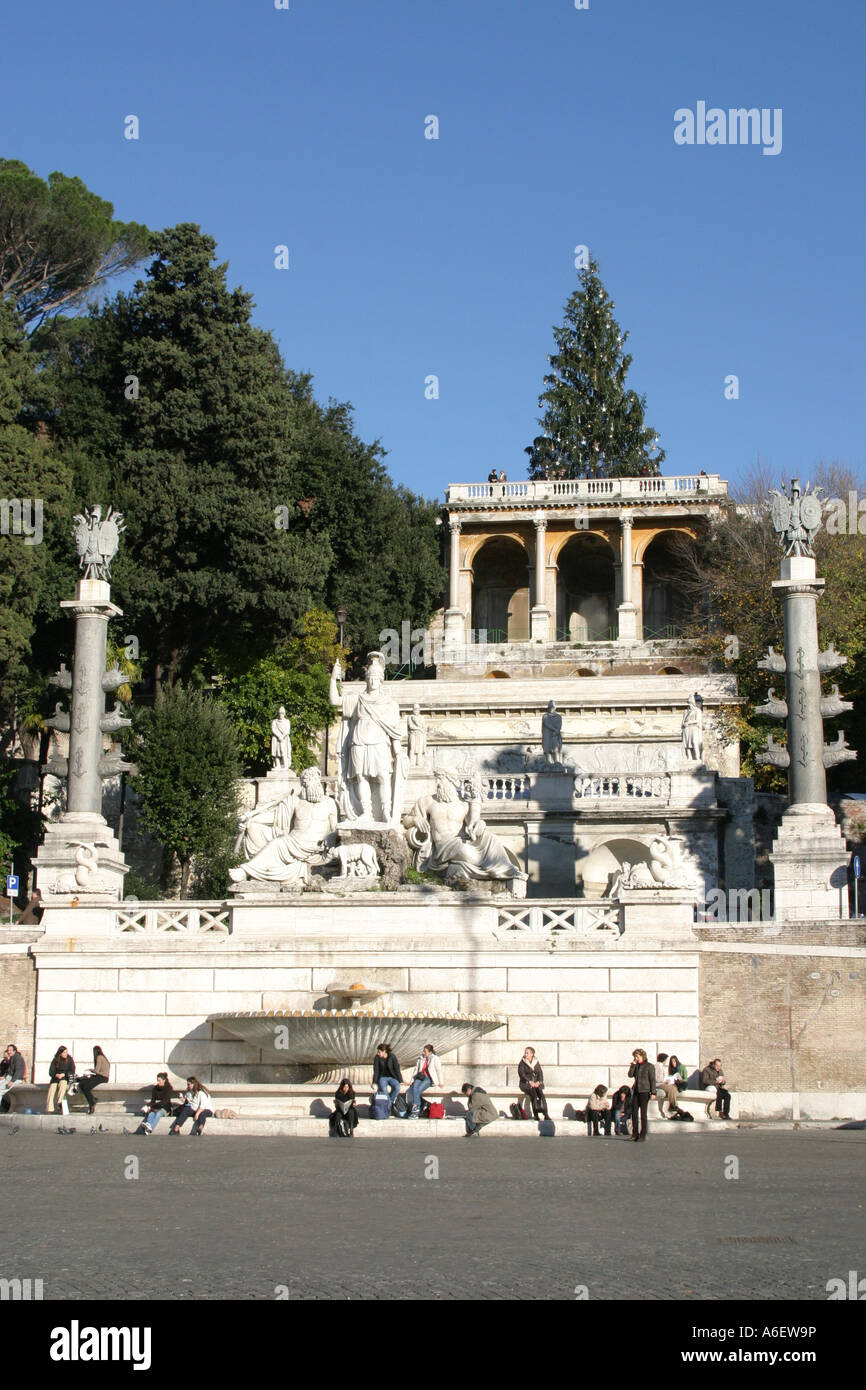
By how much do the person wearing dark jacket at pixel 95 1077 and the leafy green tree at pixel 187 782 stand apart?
1247 cm

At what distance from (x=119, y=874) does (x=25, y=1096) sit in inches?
259

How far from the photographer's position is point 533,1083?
2145 centimetres

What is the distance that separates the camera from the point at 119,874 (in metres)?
28.9

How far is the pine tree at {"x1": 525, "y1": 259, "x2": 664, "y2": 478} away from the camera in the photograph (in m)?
66.9

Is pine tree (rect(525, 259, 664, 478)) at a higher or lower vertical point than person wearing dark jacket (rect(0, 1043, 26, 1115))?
higher

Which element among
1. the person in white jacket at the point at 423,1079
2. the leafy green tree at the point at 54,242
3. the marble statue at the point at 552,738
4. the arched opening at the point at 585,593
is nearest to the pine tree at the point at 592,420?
the arched opening at the point at 585,593

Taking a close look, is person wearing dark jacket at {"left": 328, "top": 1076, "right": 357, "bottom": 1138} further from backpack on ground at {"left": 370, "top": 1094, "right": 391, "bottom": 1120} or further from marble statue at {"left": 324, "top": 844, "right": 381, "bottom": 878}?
marble statue at {"left": 324, "top": 844, "right": 381, "bottom": 878}

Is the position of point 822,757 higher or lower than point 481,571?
lower

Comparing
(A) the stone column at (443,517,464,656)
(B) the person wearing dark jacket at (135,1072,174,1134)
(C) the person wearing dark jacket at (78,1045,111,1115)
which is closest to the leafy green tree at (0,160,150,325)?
(A) the stone column at (443,517,464,656)

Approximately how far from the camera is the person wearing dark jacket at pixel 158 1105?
65.9 ft

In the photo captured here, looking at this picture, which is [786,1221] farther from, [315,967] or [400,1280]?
[315,967]

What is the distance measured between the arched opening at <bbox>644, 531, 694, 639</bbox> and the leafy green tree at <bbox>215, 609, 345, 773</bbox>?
66.0 ft

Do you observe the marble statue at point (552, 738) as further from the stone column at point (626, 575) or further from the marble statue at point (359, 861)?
the stone column at point (626, 575)
